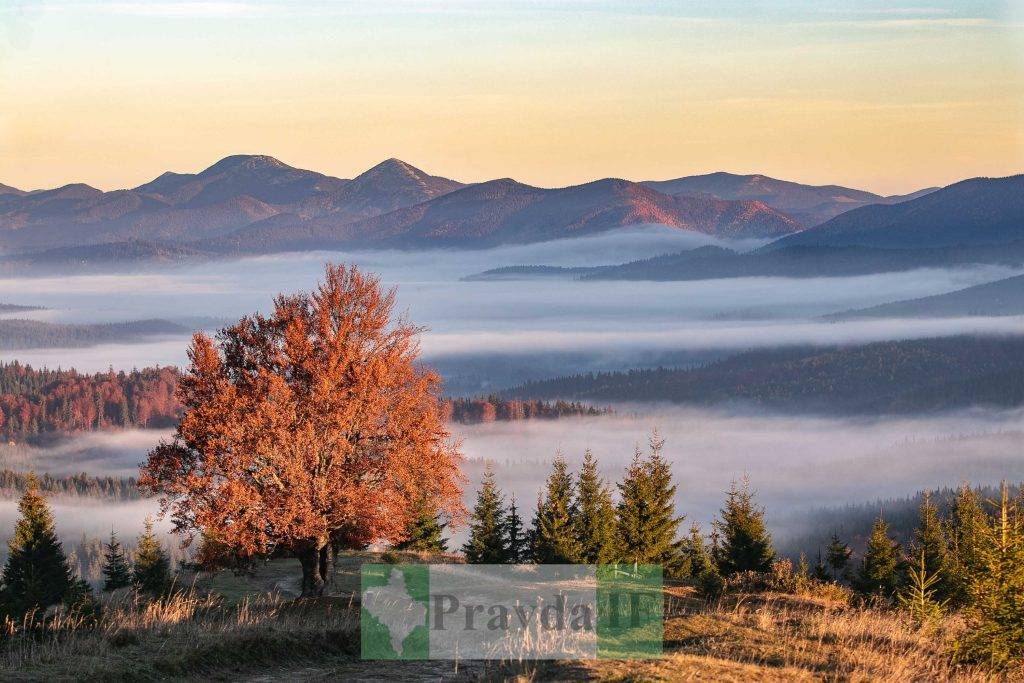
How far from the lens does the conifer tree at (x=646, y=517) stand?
68688mm

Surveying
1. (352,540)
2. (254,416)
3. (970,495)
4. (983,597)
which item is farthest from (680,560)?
(983,597)

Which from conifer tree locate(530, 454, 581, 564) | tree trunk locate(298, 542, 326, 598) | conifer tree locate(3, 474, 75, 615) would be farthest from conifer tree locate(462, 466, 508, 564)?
tree trunk locate(298, 542, 326, 598)

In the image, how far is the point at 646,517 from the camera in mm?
70438

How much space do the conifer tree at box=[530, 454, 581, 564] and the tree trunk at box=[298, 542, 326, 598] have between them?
32.8m

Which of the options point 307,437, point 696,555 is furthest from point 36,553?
point 307,437

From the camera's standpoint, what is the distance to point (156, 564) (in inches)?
2837

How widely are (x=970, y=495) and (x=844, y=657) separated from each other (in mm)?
70095

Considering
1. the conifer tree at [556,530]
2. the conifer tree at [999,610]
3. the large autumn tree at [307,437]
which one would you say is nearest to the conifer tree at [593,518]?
the conifer tree at [556,530]

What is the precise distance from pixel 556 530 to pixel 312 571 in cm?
3450

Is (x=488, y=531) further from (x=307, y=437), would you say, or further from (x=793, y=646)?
(x=793, y=646)

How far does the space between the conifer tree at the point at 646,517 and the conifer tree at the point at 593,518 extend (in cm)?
102

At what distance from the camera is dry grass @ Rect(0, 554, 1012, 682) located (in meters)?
16.6

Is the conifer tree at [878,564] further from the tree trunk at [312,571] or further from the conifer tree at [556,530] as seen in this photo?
the tree trunk at [312,571]

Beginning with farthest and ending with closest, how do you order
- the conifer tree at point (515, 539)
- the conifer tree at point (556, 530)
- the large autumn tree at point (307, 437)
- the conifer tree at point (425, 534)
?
1. the conifer tree at point (515, 539)
2. the conifer tree at point (425, 534)
3. the conifer tree at point (556, 530)
4. the large autumn tree at point (307, 437)
